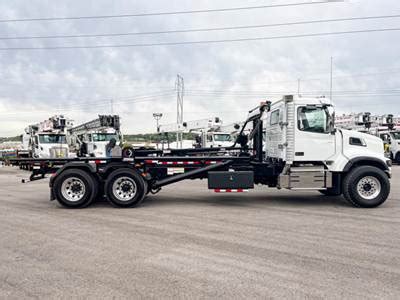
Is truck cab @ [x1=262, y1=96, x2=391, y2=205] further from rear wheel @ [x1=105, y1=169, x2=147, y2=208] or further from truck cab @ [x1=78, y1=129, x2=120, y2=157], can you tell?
truck cab @ [x1=78, y1=129, x2=120, y2=157]

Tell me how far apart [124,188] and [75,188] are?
3.99ft

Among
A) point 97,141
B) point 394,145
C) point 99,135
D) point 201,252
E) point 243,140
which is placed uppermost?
point 99,135

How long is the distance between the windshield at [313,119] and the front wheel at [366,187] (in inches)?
50.3

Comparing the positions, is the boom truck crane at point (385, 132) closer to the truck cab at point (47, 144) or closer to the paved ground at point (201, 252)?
the paved ground at point (201, 252)

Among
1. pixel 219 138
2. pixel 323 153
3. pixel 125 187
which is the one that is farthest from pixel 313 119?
pixel 219 138

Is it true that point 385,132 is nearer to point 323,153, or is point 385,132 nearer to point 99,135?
point 323,153

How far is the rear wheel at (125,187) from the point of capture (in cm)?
765

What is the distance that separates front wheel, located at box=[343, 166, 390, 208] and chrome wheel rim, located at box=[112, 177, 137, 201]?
5.09 metres

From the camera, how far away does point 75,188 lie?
7.82 metres

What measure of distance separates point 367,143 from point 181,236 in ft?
17.4

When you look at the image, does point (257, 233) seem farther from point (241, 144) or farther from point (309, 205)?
point (241, 144)

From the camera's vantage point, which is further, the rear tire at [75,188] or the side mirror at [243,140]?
the side mirror at [243,140]

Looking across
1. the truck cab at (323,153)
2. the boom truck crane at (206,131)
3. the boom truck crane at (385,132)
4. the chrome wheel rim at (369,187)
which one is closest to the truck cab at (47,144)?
the boom truck crane at (206,131)

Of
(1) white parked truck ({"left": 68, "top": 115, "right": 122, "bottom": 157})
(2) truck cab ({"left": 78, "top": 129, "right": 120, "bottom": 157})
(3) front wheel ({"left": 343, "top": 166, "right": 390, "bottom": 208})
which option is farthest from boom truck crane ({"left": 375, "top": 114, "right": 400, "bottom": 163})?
(2) truck cab ({"left": 78, "top": 129, "right": 120, "bottom": 157})
